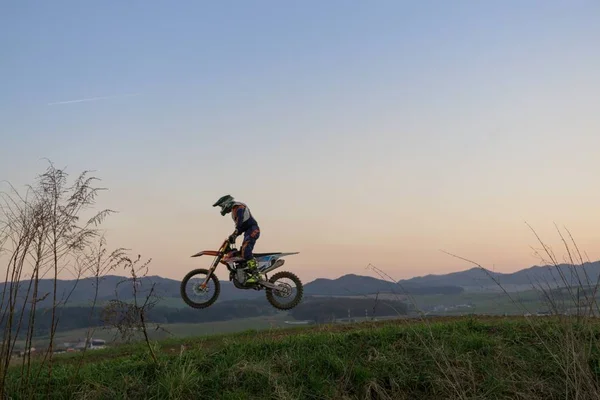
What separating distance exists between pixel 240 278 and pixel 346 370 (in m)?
5.46

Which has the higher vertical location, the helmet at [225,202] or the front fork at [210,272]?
the helmet at [225,202]

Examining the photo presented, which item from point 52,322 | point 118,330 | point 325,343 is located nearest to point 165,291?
point 118,330

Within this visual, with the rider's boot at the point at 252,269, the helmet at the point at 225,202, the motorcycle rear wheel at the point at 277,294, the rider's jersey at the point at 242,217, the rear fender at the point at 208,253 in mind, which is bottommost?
the motorcycle rear wheel at the point at 277,294

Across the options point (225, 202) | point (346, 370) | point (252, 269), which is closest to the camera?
point (346, 370)

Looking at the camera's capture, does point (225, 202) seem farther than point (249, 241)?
No

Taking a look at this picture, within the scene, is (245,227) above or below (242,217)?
below

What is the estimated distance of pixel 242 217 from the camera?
12.5 metres

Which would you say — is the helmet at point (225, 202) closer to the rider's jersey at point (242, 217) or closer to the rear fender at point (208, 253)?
the rider's jersey at point (242, 217)

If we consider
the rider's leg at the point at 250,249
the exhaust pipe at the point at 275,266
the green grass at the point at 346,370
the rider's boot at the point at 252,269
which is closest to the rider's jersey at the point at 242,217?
the rider's leg at the point at 250,249

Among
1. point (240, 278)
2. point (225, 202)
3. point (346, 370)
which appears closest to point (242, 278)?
point (240, 278)

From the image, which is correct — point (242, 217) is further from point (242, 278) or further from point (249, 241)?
point (242, 278)

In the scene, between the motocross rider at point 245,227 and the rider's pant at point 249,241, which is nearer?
the motocross rider at point 245,227

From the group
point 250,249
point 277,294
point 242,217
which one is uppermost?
point 242,217

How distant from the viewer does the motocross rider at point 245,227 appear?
12406 mm
